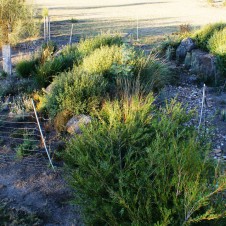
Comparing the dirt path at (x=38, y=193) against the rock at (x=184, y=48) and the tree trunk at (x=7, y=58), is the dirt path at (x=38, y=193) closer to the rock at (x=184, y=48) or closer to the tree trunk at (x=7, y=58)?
the tree trunk at (x=7, y=58)

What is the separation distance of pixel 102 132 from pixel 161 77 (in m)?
3.67

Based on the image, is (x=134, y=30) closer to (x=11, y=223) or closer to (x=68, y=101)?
(x=68, y=101)

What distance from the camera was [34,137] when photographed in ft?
18.7

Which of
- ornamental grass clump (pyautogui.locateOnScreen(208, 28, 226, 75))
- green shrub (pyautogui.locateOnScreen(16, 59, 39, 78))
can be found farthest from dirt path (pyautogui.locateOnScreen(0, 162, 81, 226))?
ornamental grass clump (pyautogui.locateOnScreen(208, 28, 226, 75))

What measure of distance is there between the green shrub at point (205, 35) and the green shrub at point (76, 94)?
4128 mm

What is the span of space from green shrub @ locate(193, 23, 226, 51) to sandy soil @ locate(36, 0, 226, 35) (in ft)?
Answer: 14.7

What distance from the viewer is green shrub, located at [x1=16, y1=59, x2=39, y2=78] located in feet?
28.7

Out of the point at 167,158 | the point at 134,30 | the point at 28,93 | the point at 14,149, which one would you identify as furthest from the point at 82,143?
the point at 134,30

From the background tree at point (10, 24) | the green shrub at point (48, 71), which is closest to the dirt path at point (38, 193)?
the green shrub at point (48, 71)

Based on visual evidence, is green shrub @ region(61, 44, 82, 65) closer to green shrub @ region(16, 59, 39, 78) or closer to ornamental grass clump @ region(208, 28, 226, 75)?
green shrub @ region(16, 59, 39, 78)

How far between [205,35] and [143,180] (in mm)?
7204

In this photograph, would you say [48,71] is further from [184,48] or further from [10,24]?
[184,48]

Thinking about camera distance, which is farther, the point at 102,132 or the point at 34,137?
the point at 34,137

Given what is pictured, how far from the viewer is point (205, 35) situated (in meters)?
9.52
